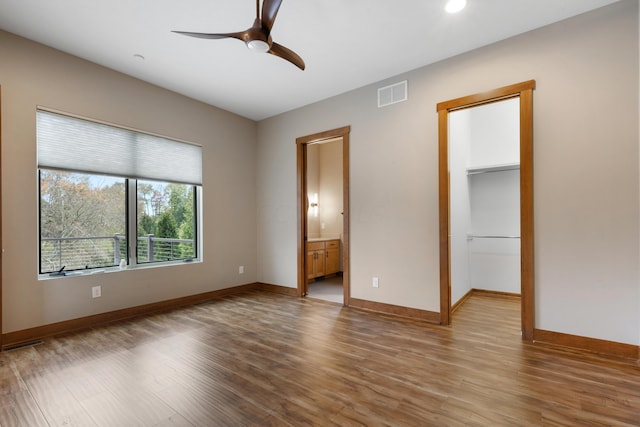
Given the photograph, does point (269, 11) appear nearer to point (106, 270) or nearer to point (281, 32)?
point (281, 32)

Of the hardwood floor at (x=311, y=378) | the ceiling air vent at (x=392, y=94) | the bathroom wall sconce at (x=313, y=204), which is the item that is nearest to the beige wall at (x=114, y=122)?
the hardwood floor at (x=311, y=378)

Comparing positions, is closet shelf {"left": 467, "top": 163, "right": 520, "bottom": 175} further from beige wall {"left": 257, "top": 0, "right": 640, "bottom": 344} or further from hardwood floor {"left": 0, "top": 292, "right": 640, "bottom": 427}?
hardwood floor {"left": 0, "top": 292, "right": 640, "bottom": 427}

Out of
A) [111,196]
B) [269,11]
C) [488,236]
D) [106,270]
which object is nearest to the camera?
[269,11]

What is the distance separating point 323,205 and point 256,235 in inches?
83.1

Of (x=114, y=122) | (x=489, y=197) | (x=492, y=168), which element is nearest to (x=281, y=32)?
(x=114, y=122)

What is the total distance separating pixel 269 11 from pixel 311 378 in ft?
8.79

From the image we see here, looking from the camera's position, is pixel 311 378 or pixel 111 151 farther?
pixel 111 151

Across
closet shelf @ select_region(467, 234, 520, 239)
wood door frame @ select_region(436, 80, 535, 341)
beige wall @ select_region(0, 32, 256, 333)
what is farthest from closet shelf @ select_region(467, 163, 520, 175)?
beige wall @ select_region(0, 32, 256, 333)

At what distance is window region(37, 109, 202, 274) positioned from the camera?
318 cm

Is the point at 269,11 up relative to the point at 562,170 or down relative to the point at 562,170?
→ up

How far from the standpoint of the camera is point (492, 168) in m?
4.49

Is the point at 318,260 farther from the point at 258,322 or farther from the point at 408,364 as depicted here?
the point at 408,364

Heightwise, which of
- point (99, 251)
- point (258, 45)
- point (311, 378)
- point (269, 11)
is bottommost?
point (311, 378)

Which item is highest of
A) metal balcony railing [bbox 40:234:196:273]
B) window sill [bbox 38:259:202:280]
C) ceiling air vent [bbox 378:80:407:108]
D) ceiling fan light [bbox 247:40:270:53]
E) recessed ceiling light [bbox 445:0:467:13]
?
recessed ceiling light [bbox 445:0:467:13]
